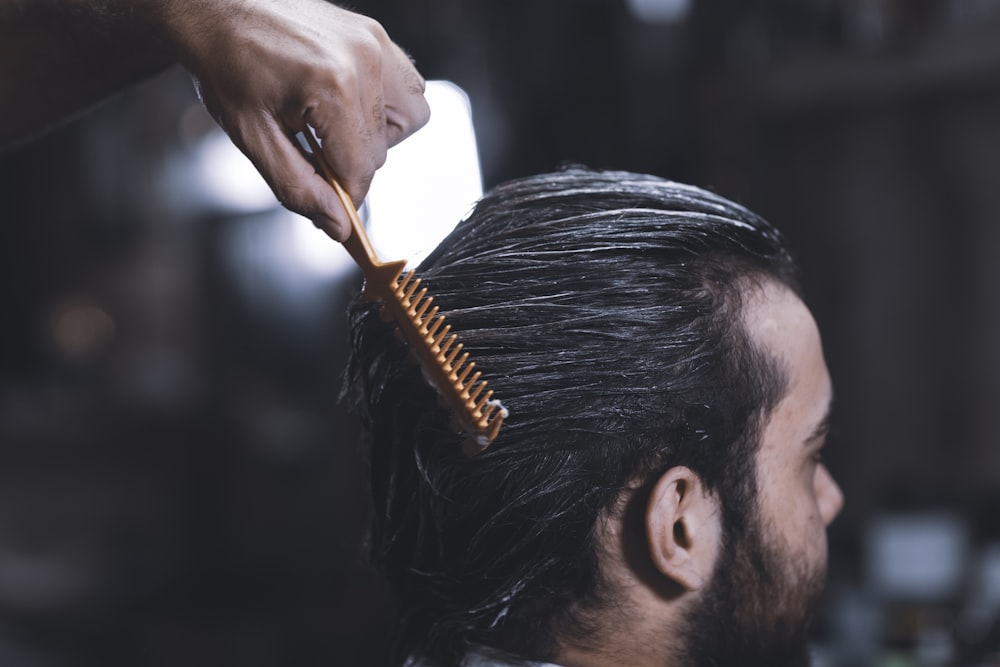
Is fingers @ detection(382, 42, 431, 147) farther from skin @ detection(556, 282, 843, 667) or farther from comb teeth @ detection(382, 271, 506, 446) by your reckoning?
skin @ detection(556, 282, 843, 667)

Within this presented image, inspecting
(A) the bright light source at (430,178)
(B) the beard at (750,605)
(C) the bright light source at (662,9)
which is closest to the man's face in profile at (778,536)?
(B) the beard at (750,605)

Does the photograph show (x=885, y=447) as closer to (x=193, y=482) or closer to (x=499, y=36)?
(x=499, y=36)

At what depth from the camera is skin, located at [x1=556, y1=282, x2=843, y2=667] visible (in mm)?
1202

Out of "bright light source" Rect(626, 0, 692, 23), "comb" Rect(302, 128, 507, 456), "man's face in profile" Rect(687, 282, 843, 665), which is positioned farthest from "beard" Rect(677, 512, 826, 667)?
"bright light source" Rect(626, 0, 692, 23)

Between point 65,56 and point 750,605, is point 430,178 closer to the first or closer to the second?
point 65,56

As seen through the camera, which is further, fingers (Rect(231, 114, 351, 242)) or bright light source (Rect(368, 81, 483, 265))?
bright light source (Rect(368, 81, 483, 265))

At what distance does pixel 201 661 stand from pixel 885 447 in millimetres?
3757

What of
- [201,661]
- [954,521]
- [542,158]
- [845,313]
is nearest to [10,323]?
[201,661]

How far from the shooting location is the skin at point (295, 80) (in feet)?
3.03

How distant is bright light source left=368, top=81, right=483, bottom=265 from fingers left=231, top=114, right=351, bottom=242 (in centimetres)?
231

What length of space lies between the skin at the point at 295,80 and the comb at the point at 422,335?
1cm

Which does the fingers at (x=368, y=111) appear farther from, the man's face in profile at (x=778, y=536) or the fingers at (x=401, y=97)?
Result: the man's face in profile at (x=778, y=536)

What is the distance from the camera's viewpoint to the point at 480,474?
3.93ft

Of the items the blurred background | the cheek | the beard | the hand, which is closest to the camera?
the hand
